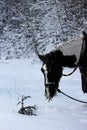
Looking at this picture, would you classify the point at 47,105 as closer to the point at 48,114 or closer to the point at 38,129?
the point at 48,114

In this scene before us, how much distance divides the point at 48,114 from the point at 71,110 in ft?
1.93

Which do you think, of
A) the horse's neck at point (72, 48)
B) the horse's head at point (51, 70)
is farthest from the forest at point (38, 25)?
the horse's head at point (51, 70)

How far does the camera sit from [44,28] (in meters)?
26.2

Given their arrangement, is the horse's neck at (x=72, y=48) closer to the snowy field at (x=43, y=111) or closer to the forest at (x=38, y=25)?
the snowy field at (x=43, y=111)

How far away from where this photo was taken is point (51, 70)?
5965 mm

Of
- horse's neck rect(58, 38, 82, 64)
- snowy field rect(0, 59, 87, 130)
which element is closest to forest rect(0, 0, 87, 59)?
snowy field rect(0, 59, 87, 130)

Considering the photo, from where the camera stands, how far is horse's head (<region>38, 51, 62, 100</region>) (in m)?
5.90

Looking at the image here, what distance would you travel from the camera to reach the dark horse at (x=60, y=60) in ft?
19.5

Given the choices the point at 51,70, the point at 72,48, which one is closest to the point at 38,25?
the point at 72,48

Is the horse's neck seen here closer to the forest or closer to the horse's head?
the horse's head

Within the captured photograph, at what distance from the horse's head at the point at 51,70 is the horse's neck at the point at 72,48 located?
0.11m

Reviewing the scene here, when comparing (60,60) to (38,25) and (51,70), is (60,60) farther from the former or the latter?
(38,25)

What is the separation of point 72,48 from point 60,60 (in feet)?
0.99

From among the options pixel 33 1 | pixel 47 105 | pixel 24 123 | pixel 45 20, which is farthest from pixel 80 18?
pixel 24 123
